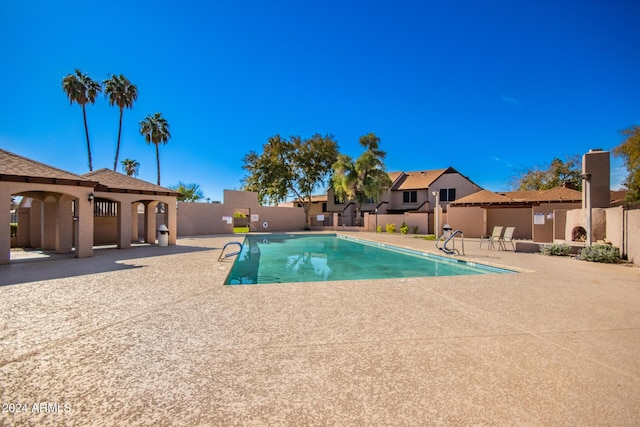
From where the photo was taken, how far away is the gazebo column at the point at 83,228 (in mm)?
10766

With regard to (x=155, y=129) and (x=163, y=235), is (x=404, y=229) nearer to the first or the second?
(x=163, y=235)

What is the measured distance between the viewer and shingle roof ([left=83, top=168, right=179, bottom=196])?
12898 millimetres

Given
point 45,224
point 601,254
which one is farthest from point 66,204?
point 601,254

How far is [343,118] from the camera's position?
3161 centimetres

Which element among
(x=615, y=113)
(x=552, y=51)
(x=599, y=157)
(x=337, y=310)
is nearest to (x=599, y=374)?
(x=337, y=310)

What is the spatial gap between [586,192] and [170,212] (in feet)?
60.3

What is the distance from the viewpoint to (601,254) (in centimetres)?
955

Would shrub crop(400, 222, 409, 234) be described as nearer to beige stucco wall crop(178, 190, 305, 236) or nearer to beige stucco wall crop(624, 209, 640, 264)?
beige stucco wall crop(178, 190, 305, 236)

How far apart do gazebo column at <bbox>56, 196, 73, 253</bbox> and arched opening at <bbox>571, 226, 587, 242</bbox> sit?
66.9 ft

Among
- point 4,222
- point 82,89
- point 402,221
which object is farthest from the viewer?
point 402,221

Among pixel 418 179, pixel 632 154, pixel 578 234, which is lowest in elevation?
pixel 578 234

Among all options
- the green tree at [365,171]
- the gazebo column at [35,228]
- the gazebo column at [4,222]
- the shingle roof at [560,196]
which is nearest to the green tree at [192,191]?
the green tree at [365,171]

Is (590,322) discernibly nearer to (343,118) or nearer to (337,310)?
(337,310)

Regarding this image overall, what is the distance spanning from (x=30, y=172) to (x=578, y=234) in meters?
19.7
